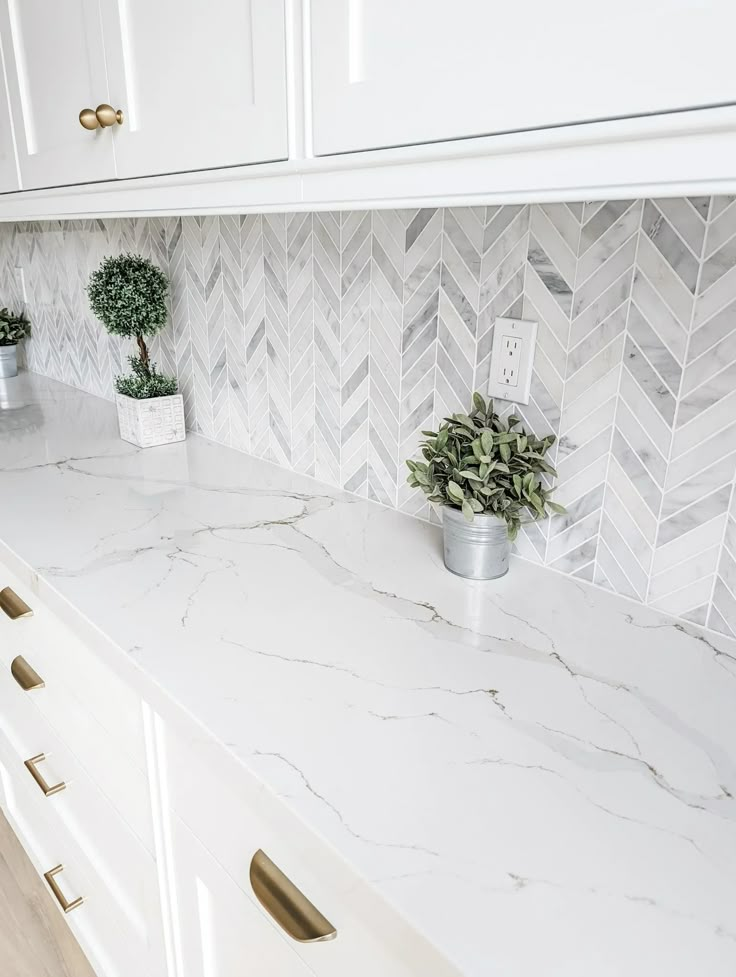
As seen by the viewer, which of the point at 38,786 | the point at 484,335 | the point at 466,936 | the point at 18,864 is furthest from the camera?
the point at 18,864

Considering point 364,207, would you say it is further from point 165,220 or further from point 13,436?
point 13,436

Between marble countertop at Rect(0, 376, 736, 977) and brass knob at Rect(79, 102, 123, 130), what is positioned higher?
brass knob at Rect(79, 102, 123, 130)

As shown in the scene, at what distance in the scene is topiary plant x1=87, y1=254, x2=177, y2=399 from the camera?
1438mm

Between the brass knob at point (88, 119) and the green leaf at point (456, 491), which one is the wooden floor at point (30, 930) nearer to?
the green leaf at point (456, 491)

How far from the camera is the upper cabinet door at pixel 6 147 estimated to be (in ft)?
4.00

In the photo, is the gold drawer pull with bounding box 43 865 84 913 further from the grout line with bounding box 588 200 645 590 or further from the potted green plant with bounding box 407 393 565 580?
the grout line with bounding box 588 200 645 590

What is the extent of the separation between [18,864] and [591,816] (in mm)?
1434

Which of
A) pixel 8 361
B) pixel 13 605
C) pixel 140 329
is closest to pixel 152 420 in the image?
pixel 140 329

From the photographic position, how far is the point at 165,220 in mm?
1526

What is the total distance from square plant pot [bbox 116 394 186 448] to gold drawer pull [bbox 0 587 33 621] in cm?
46

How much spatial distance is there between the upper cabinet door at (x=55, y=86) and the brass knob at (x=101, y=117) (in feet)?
0.07

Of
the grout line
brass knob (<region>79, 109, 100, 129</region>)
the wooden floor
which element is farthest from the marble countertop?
the wooden floor

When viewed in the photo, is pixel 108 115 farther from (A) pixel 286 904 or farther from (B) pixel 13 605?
(A) pixel 286 904

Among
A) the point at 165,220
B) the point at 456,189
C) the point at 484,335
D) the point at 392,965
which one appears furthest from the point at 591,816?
the point at 165,220
